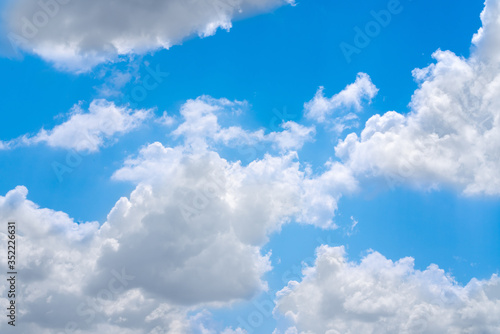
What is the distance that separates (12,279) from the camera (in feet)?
443

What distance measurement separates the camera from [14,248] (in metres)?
132

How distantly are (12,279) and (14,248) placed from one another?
51.0 ft

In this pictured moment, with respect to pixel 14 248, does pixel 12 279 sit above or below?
below
